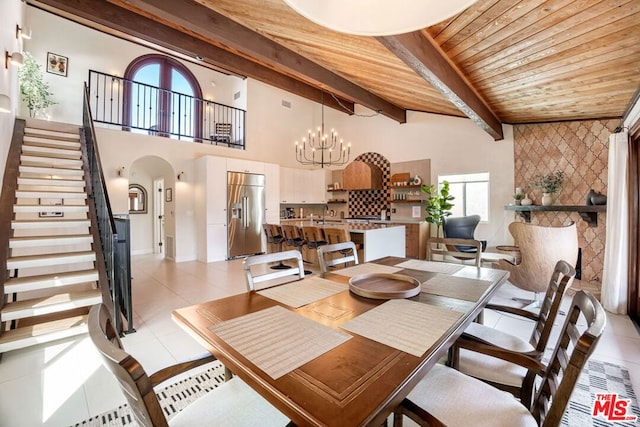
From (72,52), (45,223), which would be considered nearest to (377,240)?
(45,223)

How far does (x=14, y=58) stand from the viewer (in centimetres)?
310

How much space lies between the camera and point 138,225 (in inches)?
293

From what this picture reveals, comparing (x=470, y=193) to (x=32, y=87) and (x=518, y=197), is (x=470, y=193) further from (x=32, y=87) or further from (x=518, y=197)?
(x=32, y=87)

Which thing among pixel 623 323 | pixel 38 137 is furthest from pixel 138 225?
pixel 623 323

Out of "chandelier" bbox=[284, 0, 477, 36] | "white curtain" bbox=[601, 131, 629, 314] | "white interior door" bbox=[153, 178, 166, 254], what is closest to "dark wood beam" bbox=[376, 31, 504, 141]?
"chandelier" bbox=[284, 0, 477, 36]

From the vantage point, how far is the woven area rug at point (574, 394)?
5.38 ft

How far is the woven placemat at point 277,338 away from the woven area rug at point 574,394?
42.2 inches

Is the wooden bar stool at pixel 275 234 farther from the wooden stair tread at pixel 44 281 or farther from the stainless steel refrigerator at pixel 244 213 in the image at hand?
the wooden stair tread at pixel 44 281

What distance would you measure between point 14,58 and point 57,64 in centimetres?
363

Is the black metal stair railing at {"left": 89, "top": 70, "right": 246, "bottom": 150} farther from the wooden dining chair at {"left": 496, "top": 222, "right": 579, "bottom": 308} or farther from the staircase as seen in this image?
the wooden dining chair at {"left": 496, "top": 222, "right": 579, "bottom": 308}

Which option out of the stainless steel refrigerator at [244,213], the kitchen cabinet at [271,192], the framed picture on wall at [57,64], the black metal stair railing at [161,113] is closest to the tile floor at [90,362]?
the stainless steel refrigerator at [244,213]

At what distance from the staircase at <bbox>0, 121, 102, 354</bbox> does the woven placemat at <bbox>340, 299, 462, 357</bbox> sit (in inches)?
111

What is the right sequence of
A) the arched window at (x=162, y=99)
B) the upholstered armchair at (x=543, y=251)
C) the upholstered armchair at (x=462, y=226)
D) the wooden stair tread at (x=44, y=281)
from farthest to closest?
1. the arched window at (x=162, y=99)
2. the upholstered armchair at (x=462, y=226)
3. the upholstered armchair at (x=543, y=251)
4. the wooden stair tread at (x=44, y=281)

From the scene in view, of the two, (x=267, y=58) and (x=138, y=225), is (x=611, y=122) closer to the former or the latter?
(x=267, y=58)
